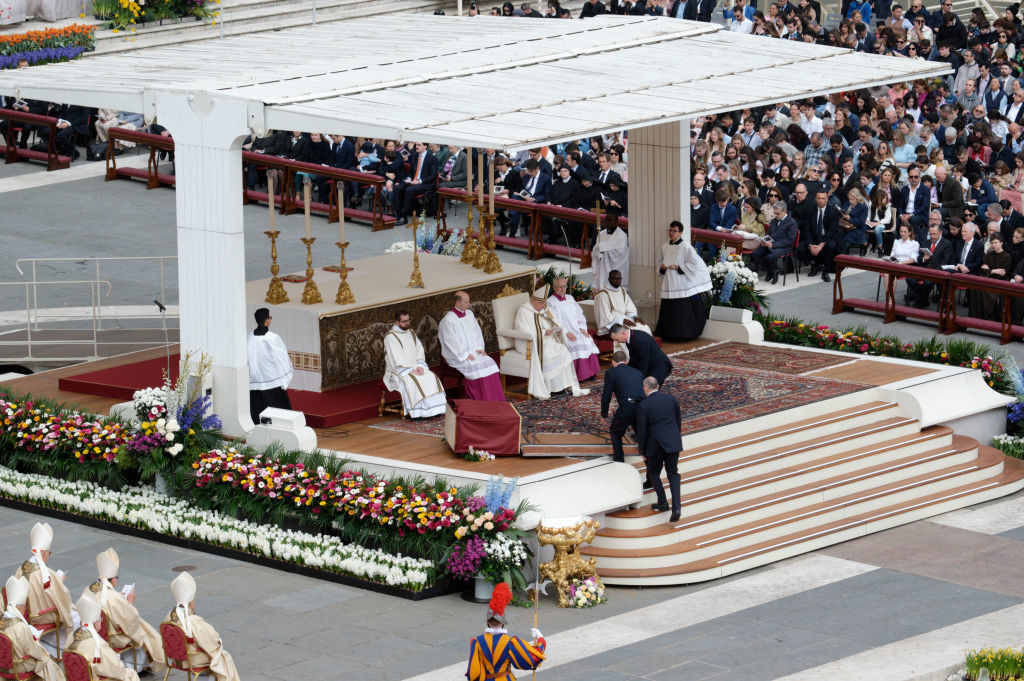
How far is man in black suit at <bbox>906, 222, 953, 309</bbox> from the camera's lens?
2678 cm

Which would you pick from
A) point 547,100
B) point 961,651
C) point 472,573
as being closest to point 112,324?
point 547,100

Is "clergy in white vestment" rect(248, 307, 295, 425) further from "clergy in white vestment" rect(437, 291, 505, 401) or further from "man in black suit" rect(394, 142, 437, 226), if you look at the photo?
"man in black suit" rect(394, 142, 437, 226)

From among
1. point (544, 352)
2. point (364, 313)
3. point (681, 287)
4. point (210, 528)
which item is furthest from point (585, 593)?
point (681, 287)

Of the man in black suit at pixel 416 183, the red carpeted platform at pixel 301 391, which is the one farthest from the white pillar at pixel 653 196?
the man in black suit at pixel 416 183

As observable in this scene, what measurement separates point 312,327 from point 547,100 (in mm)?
3565

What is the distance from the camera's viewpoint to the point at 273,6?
133 feet

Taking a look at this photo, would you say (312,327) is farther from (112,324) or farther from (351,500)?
(112,324)

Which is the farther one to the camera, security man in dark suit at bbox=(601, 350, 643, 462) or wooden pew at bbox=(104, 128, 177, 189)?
wooden pew at bbox=(104, 128, 177, 189)

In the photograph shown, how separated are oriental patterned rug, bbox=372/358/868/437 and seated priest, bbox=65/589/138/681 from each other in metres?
6.46

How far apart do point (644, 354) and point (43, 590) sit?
7092mm

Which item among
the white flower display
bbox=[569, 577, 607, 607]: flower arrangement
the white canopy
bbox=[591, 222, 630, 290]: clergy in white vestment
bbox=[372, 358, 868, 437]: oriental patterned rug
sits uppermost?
the white canopy

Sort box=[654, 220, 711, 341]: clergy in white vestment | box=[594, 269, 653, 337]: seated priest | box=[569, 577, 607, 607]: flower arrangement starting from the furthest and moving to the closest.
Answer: box=[654, 220, 711, 341]: clergy in white vestment < box=[594, 269, 653, 337]: seated priest < box=[569, 577, 607, 607]: flower arrangement

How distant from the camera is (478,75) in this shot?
22062mm

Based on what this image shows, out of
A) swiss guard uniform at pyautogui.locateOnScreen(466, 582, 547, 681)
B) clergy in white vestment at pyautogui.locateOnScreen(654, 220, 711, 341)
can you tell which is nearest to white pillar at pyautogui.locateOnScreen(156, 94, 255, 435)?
clergy in white vestment at pyautogui.locateOnScreen(654, 220, 711, 341)
